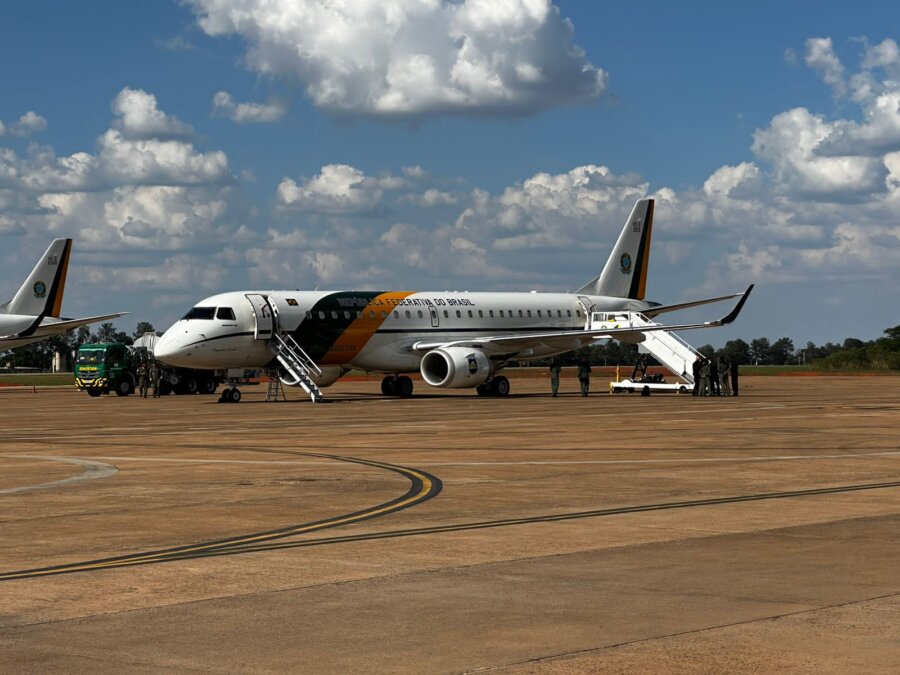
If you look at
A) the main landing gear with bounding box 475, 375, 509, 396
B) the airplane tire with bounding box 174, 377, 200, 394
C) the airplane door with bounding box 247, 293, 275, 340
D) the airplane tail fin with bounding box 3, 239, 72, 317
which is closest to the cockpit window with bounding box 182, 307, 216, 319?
the airplane door with bounding box 247, 293, 275, 340

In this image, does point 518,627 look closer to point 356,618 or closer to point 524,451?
point 356,618

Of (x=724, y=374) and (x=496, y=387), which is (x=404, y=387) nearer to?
(x=496, y=387)

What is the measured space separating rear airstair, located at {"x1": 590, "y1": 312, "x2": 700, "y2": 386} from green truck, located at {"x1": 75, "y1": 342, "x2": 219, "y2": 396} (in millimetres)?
19013

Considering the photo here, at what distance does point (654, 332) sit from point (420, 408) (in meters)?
20.4

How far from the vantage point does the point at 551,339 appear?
56.8m

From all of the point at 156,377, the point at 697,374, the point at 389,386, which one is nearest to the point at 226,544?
the point at 389,386

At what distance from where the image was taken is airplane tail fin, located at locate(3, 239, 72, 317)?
74250 mm

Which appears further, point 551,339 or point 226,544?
point 551,339

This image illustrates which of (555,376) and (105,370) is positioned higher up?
(105,370)

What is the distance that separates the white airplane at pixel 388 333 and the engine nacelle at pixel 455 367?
4 centimetres

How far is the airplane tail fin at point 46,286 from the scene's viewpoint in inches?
2923

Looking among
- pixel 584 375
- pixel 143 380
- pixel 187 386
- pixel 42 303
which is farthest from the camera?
pixel 42 303

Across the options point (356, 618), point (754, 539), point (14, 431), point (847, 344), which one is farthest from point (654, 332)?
point (847, 344)

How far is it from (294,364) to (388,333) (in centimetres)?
491
